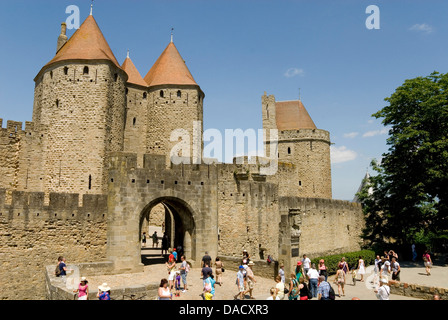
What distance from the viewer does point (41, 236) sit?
14258 millimetres

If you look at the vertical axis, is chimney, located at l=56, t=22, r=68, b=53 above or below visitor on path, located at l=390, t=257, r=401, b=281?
above

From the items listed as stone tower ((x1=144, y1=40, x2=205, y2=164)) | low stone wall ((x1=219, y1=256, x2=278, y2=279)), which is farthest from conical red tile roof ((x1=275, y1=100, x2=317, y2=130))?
low stone wall ((x1=219, y1=256, x2=278, y2=279))

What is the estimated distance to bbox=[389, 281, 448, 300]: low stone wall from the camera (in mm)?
12734

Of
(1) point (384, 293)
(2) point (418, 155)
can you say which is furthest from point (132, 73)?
(1) point (384, 293)

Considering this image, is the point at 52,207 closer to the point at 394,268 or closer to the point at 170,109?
the point at 394,268

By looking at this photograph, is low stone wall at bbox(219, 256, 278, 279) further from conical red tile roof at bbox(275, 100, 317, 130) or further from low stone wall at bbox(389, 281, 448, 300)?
conical red tile roof at bbox(275, 100, 317, 130)

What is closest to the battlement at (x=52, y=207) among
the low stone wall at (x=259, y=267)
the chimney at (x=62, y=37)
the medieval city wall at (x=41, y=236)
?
the medieval city wall at (x=41, y=236)

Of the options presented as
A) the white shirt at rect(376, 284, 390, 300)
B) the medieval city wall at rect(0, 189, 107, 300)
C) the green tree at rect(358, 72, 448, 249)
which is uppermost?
the green tree at rect(358, 72, 448, 249)

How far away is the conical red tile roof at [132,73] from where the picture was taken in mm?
31438

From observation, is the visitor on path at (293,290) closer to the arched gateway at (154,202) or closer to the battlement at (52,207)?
the arched gateway at (154,202)

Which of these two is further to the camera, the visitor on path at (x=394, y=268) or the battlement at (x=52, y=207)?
the visitor on path at (x=394, y=268)

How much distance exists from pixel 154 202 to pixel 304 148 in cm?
2742

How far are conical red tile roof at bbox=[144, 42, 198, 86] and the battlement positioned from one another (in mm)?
18396
